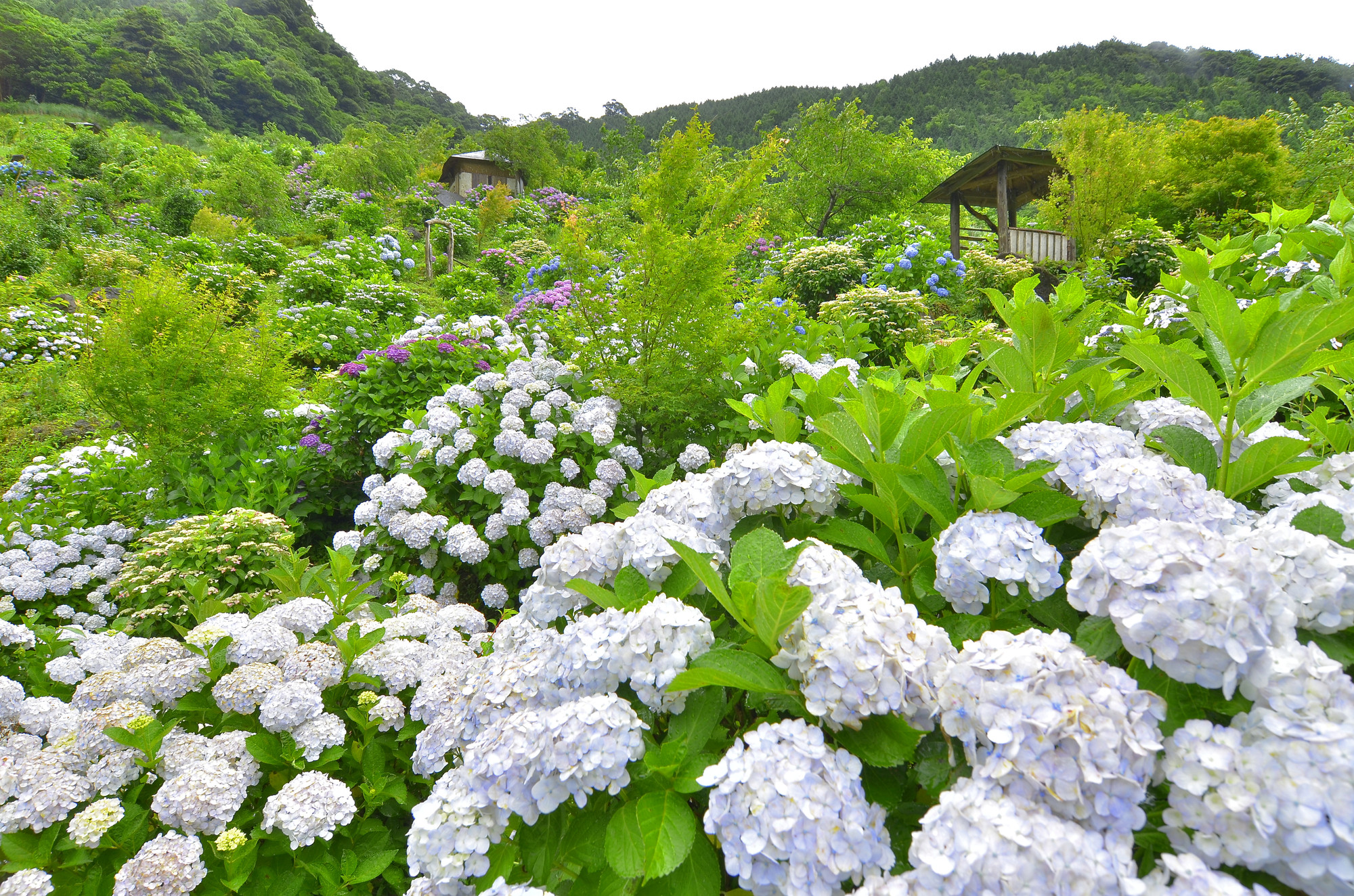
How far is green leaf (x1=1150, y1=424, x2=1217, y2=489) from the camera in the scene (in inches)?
38.4

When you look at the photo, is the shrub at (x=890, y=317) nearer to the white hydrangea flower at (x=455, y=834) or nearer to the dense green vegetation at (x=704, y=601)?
the dense green vegetation at (x=704, y=601)

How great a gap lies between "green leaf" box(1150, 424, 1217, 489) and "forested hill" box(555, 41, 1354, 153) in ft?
141

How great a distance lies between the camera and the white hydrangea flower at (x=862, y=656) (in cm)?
73

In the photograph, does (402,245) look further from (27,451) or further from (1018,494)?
(1018,494)

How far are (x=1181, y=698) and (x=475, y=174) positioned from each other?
32.4 meters

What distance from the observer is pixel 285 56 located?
5497 cm

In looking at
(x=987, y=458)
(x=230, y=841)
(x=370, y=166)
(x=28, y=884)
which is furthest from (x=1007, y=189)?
(x=370, y=166)

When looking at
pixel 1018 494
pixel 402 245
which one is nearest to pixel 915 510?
pixel 1018 494

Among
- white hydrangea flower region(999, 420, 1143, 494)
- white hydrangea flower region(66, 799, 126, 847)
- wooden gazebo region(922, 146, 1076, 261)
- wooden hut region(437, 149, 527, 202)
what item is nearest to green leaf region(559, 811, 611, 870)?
white hydrangea flower region(999, 420, 1143, 494)

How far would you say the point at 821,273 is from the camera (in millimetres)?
9133

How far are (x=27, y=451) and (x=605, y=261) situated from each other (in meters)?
4.91

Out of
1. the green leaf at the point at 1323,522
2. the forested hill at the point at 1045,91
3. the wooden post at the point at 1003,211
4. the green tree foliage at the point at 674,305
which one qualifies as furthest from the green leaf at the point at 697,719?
the forested hill at the point at 1045,91

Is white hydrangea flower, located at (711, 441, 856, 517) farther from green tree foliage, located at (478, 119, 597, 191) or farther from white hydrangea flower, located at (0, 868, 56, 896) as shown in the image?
green tree foliage, located at (478, 119, 597, 191)

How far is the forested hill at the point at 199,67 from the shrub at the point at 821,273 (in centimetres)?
4380
